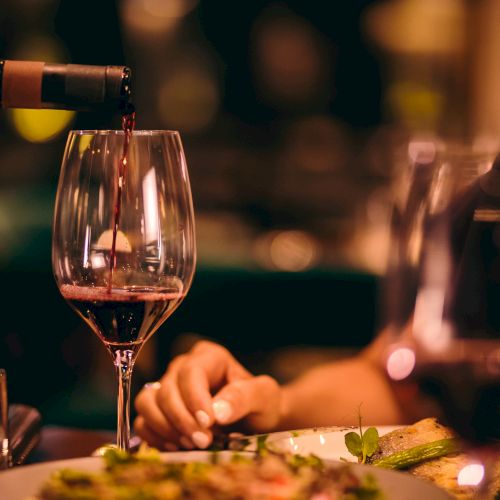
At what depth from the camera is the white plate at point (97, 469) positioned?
22.2 inches

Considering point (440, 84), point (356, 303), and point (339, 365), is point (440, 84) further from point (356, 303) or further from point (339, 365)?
point (339, 365)

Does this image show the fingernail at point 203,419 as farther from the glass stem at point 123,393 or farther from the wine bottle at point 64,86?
the wine bottle at point 64,86

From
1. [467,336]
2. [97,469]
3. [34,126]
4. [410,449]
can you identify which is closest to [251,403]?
[410,449]

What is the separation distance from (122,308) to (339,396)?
0.64 meters

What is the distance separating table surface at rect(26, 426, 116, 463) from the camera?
1033mm

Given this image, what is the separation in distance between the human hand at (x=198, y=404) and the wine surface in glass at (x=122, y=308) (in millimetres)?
132

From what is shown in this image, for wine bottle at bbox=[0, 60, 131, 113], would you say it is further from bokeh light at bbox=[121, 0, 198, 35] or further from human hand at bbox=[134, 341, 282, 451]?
bokeh light at bbox=[121, 0, 198, 35]

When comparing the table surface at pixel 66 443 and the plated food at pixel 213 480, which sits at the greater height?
the plated food at pixel 213 480

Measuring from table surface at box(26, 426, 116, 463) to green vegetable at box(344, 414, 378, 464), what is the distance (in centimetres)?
36

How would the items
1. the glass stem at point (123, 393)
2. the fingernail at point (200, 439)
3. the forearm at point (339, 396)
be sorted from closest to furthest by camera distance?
the glass stem at point (123, 393) → the fingernail at point (200, 439) → the forearm at point (339, 396)

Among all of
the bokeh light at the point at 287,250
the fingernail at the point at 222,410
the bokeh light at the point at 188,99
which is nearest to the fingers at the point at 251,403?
the fingernail at the point at 222,410

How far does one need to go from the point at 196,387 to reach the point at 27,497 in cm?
42

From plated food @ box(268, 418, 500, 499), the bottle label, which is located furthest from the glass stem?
the bottle label

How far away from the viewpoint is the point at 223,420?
0.98 meters
